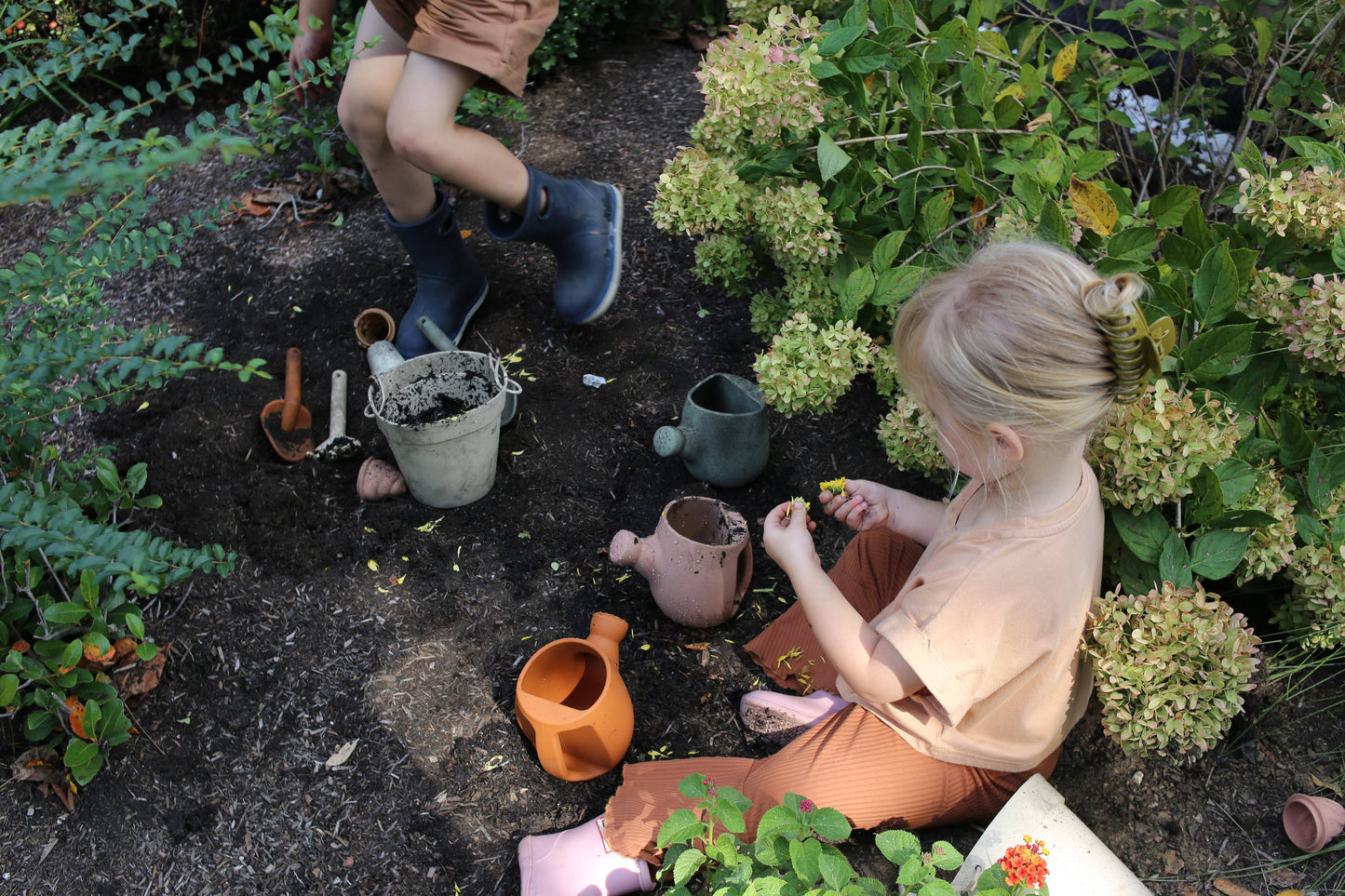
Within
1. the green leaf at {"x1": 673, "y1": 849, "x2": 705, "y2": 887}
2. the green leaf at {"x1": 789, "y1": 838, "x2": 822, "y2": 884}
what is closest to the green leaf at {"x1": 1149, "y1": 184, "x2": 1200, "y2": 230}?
the green leaf at {"x1": 789, "y1": 838, "x2": 822, "y2": 884}

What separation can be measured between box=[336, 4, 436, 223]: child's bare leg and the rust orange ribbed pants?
1.70 metres

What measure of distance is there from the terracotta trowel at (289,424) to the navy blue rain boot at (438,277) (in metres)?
0.33

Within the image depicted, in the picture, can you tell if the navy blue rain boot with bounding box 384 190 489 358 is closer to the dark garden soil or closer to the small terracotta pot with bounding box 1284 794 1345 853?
the dark garden soil

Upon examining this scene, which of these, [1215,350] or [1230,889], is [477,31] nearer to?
[1215,350]

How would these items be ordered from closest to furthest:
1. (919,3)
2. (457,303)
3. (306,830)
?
1. (306,830)
2. (919,3)
3. (457,303)

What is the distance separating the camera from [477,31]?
2158 mm

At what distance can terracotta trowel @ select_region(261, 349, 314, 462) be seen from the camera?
238cm

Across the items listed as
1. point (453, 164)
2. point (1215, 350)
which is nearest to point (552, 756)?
point (1215, 350)

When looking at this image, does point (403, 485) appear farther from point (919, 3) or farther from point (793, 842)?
point (919, 3)

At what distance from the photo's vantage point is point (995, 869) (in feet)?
3.99

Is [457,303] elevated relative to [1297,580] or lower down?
lower down

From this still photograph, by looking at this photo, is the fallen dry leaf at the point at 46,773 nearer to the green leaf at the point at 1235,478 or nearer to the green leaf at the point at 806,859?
the green leaf at the point at 806,859

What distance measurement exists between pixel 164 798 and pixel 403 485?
87 cm

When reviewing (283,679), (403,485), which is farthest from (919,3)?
(283,679)
